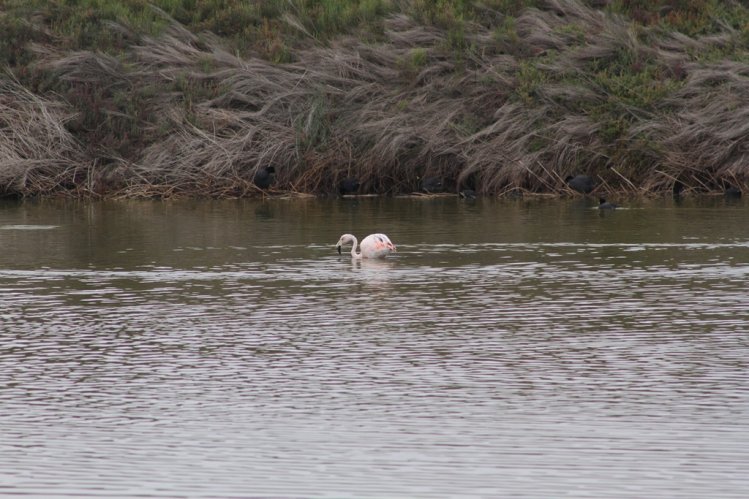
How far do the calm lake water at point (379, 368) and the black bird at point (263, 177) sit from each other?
9003mm

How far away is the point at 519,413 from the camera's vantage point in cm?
Answer: 782

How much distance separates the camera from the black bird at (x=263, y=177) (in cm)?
2653

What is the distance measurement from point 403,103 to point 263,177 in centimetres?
299

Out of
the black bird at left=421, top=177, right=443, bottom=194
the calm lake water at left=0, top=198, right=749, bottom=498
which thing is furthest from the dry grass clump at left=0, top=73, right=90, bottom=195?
the calm lake water at left=0, top=198, right=749, bottom=498

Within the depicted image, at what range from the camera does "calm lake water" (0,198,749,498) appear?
6742 millimetres

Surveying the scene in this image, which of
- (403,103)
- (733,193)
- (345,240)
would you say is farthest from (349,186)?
(345,240)

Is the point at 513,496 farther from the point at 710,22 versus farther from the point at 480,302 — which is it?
the point at 710,22

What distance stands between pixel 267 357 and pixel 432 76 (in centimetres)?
→ 1921

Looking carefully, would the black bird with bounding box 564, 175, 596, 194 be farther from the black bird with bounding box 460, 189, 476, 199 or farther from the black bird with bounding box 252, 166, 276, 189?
the black bird with bounding box 252, 166, 276, 189

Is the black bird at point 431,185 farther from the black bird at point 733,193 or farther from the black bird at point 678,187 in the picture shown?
the black bird at point 733,193

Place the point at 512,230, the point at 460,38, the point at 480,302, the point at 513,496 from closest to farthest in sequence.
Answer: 1. the point at 513,496
2. the point at 480,302
3. the point at 512,230
4. the point at 460,38

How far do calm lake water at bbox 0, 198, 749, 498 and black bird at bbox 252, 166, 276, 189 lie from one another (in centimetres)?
900

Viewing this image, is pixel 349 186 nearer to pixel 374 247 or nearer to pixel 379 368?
pixel 374 247

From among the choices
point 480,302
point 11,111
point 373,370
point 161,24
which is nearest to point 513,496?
point 373,370
